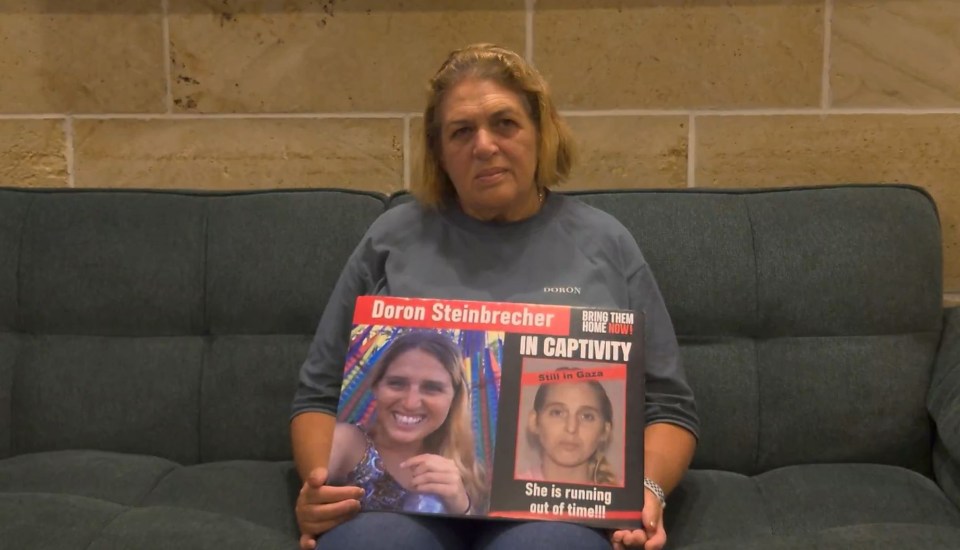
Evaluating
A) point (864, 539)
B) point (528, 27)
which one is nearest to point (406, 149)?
point (528, 27)

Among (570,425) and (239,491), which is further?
(239,491)

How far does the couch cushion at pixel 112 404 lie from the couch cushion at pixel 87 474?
3 cm

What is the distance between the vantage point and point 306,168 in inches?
79.0

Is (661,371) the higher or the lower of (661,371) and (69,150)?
the lower

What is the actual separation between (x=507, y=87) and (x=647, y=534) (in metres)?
0.73

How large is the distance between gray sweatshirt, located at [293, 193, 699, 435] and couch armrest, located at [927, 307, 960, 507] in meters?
0.43

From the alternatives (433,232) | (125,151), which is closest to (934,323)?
(433,232)

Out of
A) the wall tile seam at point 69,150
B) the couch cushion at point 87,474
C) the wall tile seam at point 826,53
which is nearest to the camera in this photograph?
the couch cushion at point 87,474

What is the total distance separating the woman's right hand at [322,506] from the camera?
120cm

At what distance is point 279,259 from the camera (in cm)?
168

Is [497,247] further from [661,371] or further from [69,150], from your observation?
[69,150]

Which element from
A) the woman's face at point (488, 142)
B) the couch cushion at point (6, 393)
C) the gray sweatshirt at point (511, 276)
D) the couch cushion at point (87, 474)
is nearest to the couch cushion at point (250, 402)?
the couch cushion at point (87, 474)

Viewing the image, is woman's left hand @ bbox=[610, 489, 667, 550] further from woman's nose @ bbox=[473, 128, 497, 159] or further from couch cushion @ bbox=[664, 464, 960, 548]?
woman's nose @ bbox=[473, 128, 497, 159]

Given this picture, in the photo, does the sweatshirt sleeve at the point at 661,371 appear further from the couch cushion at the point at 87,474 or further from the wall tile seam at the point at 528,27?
the couch cushion at the point at 87,474
